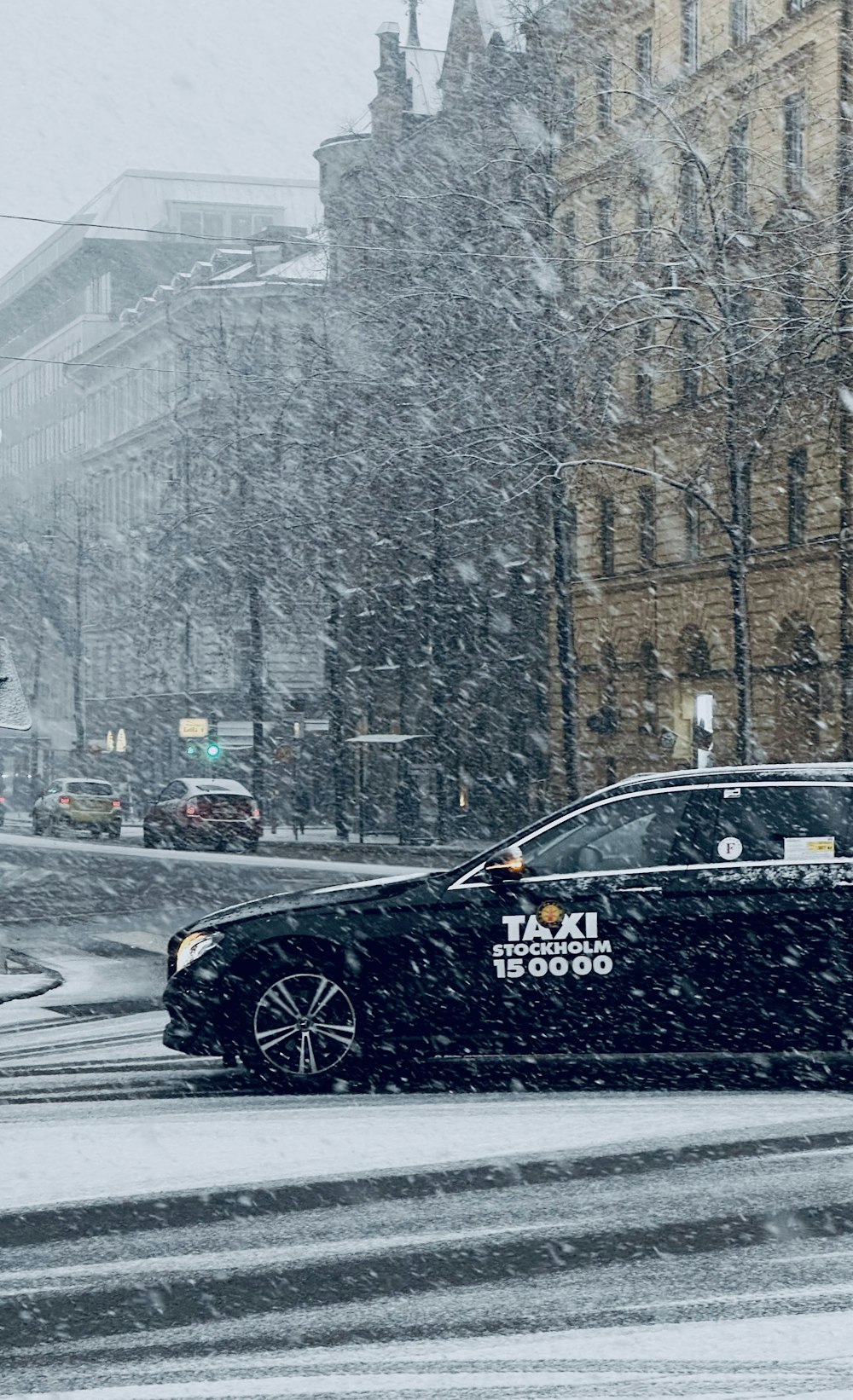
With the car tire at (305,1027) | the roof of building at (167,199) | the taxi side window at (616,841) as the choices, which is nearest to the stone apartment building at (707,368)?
the taxi side window at (616,841)

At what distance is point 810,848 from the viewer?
29.6 feet

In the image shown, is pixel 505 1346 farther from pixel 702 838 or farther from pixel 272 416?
pixel 272 416

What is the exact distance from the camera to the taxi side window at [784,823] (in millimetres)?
9039

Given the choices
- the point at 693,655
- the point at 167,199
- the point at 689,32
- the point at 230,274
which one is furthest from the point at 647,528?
the point at 167,199

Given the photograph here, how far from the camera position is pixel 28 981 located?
47.1 feet

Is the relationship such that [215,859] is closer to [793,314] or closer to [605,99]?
[793,314]

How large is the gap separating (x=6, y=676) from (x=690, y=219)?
54.0ft

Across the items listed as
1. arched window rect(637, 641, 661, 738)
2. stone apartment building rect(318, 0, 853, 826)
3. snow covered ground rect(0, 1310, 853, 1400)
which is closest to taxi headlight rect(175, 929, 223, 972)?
snow covered ground rect(0, 1310, 853, 1400)

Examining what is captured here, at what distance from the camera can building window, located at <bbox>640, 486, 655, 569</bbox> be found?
44.3 meters

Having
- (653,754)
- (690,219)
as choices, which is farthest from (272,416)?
(690,219)

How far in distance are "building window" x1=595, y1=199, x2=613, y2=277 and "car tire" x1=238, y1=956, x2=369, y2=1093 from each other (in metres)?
18.9

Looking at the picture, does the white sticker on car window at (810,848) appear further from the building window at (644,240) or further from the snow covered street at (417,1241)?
the building window at (644,240)

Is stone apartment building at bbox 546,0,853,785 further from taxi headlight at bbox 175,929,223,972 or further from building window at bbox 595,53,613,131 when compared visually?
taxi headlight at bbox 175,929,223,972

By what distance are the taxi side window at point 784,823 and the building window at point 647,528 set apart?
116ft
